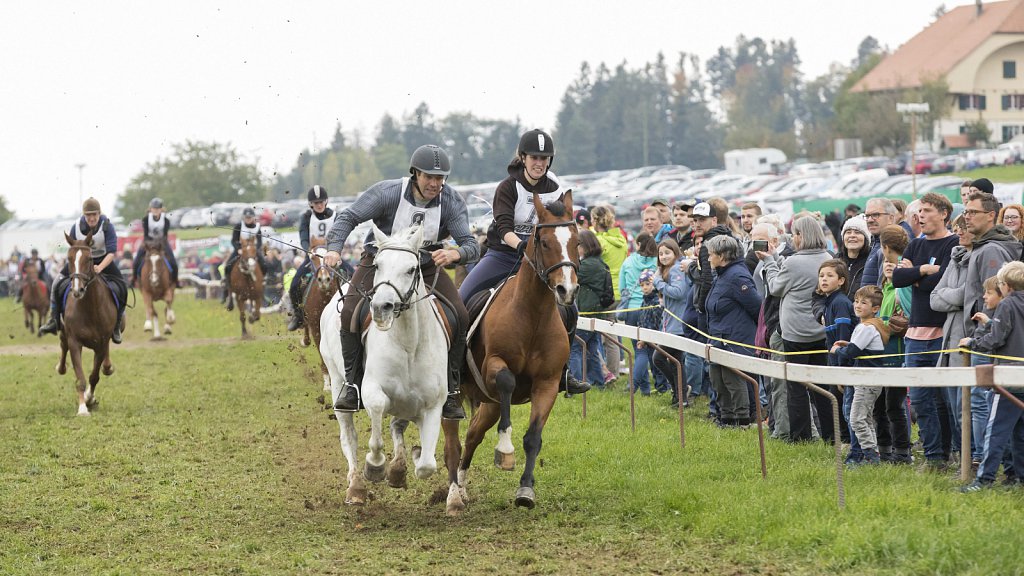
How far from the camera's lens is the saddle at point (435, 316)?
29.8 ft

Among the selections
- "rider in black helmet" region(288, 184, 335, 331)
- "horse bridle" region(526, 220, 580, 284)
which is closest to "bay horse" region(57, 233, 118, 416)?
"rider in black helmet" region(288, 184, 335, 331)

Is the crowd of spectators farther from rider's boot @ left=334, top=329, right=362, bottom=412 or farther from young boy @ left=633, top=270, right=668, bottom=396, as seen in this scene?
rider's boot @ left=334, top=329, right=362, bottom=412

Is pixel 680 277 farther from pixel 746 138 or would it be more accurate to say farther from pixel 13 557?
pixel 746 138

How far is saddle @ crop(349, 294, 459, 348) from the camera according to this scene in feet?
29.8

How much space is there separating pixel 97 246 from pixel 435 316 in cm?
899

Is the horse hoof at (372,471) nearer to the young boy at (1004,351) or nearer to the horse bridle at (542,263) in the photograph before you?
the horse bridle at (542,263)

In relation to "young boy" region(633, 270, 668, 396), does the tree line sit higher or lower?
higher

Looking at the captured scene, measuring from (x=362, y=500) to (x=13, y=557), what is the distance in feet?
8.40

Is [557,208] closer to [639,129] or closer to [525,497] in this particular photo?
[525,497]

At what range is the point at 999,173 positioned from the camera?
51.5 metres

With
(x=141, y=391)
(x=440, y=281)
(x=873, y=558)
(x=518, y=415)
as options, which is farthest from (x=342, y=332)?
(x=141, y=391)

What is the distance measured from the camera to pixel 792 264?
11.2 metres

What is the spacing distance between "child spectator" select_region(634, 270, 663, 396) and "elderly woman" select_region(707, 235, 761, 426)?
2.21 meters

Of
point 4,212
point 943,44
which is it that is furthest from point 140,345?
point 4,212
